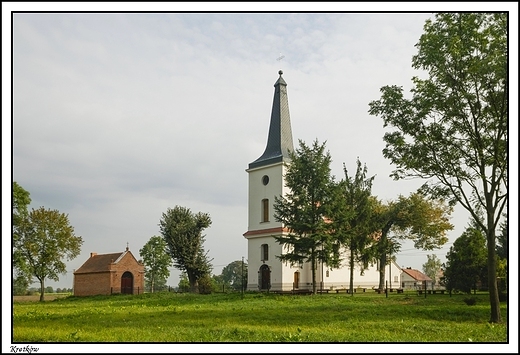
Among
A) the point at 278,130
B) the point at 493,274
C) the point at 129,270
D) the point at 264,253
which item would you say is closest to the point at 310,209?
the point at 264,253

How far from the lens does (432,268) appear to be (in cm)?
8394

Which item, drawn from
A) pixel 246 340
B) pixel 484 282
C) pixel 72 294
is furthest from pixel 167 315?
pixel 72 294

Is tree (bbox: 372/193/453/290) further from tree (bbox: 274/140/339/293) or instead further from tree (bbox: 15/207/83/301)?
tree (bbox: 15/207/83/301)

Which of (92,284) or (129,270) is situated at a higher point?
(129,270)

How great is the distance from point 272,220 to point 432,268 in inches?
1931

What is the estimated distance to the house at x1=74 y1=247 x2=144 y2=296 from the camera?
4415 centimetres

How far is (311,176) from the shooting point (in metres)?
34.9

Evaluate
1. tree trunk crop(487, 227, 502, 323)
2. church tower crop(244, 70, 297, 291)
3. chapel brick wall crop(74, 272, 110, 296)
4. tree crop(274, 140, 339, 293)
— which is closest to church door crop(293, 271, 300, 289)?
church tower crop(244, 70, 297, 291)

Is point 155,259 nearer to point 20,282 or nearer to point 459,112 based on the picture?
point 20,282

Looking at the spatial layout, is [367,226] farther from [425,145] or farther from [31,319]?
[31,319]

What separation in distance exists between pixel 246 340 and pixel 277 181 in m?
32.1

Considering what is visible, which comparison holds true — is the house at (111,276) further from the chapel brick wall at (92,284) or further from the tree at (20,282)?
the tree at (20,282)

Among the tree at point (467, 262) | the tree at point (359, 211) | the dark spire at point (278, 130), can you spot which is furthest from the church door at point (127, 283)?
the tree at point (467, 262)

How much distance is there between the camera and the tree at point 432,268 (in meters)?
80.7
